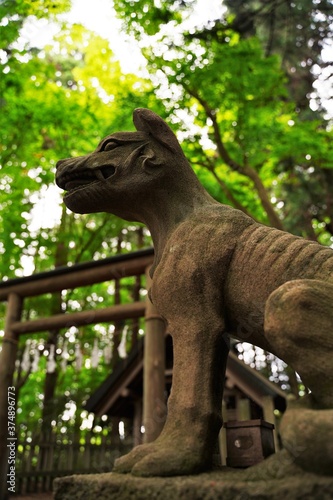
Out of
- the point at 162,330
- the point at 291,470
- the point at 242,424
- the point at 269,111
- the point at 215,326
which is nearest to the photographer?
the point at 291,470

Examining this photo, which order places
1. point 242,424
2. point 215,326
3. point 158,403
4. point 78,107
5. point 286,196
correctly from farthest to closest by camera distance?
1. point 286,196
2. point 78,107
3. point 158,403
4. point 242,424
5. point 215,326

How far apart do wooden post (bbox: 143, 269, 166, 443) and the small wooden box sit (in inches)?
111

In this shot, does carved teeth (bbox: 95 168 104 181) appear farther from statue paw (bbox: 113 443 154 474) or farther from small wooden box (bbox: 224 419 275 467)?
small wooden box (bbox: 224 419 275 467)

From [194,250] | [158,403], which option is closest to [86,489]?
[194,250]

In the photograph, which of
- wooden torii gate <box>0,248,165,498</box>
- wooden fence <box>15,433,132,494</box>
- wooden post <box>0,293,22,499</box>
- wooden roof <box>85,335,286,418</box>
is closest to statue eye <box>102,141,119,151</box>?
wooden torii gate <box>0,248,165,498</box>

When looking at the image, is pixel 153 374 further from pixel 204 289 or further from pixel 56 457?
pixel 56 457

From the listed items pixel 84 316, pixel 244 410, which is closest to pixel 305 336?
pixel 84 316

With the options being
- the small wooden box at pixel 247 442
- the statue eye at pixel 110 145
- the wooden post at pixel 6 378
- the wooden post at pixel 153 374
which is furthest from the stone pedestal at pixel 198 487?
the wooden post at pixel 6 378

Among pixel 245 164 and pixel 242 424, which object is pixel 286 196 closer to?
pixel 245 164

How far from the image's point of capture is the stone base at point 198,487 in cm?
133

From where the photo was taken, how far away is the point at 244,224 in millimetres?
2230

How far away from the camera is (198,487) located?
1489mm

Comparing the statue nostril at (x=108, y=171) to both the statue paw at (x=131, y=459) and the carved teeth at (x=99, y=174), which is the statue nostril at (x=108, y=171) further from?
the statue paw at (x=131, y=459)

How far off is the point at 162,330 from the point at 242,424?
11.2 feet
